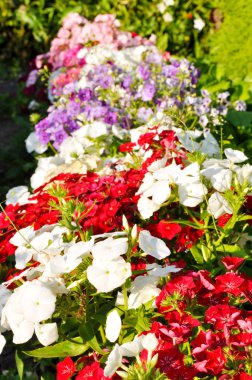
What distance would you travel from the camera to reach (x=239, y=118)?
12.7 ft

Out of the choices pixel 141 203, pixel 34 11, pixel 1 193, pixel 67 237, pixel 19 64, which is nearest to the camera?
pixel 67 237

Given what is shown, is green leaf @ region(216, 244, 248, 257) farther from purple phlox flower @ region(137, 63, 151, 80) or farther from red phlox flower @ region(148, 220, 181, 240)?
purple phlox flower @ region(137, 63, 151, 80)

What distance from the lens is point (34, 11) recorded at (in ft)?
23.3

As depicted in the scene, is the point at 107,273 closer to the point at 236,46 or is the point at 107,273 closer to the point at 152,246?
the point at 152,246

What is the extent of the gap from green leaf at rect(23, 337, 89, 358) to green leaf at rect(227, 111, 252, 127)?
7.28 feet

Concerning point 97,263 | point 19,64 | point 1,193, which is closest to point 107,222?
point 97,263

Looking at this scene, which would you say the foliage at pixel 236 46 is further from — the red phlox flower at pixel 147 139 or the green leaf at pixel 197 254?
the green leaf at pixel 197 254

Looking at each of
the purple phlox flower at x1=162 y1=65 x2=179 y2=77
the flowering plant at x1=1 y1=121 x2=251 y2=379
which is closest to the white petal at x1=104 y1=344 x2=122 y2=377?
the flowering plant at x1=1 y1=121 x2=251 y2=379

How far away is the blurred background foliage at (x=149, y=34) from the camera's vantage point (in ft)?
15.4

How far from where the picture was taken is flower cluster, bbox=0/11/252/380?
5.57 feet

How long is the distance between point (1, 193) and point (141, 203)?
8.40 feet

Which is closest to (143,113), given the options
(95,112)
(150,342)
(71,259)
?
(95,112)

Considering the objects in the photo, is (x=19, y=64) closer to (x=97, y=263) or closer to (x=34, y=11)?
(x=34, y=11)

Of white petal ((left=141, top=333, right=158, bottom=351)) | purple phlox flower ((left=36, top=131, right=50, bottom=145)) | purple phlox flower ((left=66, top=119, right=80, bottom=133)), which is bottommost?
purple phlox flower ((left=36, top=131, right=50, bottom=145))
